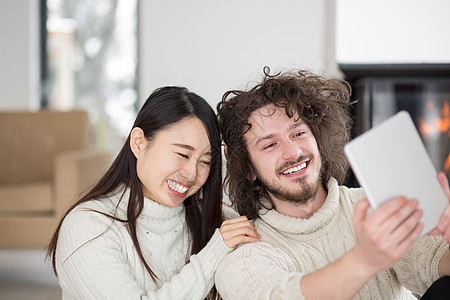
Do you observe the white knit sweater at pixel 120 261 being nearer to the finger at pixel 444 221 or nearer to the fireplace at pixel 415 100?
the finger at pixel 444 221

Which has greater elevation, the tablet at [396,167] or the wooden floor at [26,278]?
the tablet at [396,167]

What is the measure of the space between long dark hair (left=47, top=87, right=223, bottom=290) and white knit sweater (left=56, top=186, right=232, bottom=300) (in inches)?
2.2

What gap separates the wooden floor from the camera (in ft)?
10.2

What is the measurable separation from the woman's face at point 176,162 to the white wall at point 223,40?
198 cm

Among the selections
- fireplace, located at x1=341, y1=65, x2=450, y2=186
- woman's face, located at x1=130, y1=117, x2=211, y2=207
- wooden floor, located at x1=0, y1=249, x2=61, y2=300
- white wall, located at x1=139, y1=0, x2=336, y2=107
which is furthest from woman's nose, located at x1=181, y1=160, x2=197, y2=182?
white wall, located at x1=139, y1=0, x2=336, y2=107

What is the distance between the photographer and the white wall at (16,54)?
5012mm

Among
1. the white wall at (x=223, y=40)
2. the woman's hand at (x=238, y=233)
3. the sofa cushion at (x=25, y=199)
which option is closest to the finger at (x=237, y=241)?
the woman's hand at (x=238, y=233)

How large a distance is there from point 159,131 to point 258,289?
598mm

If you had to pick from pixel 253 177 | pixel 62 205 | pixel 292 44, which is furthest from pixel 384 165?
pixel 292 44

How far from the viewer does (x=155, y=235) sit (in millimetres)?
1696

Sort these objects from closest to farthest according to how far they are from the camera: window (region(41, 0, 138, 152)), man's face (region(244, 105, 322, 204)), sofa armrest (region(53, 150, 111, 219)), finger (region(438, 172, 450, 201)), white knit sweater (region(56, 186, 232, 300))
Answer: finger (region(438, 172, 450, 201)) → white knit sweater (region(56, 186, 232, 300)) → man's face (region(244, 105, 322, 204)) → sofa armrest (region(53, 150, 111, 219)) → window (region(41, 0, 138, 152))

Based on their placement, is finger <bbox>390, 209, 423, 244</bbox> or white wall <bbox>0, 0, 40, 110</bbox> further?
white wall <bbox>0, 0, 40, 110</bbox>

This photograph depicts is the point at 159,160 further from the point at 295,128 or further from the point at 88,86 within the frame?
the point at 88,86

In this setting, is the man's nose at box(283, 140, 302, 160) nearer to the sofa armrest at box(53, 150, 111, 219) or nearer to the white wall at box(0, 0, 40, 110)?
the sofa armrest at box(53, 150, 111, 219)
